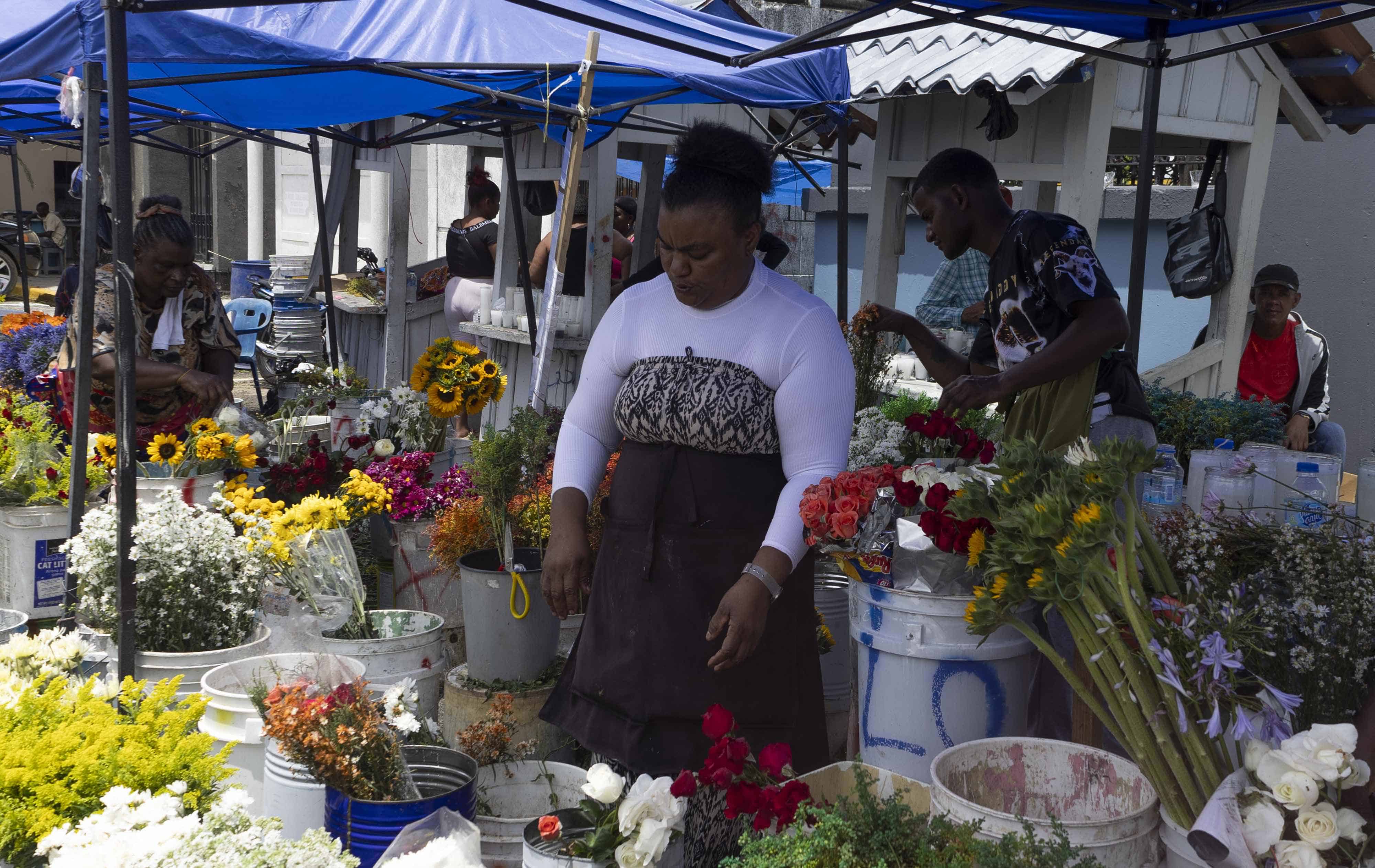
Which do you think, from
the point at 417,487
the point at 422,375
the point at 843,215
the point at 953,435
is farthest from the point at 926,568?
the point at 843,215

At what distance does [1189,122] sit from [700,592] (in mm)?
4139

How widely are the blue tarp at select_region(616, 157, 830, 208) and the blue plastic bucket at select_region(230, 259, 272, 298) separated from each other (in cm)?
395

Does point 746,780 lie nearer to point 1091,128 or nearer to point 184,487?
point 184,487

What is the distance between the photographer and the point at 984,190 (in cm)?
329

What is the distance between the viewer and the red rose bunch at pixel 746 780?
2.03 m

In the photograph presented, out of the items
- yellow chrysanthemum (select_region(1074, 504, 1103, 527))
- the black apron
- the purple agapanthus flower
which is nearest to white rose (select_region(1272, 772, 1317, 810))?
the purple agapanthus flower

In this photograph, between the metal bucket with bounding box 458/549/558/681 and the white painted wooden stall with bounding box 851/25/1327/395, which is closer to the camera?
the metal bucket with bounding box 458/549/558/681

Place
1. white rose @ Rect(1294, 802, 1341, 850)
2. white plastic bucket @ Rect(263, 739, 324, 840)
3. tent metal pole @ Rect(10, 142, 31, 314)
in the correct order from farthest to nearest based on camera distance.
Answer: tent metal pole @ Rect(10, 142, 31, 314), white plastic bucket @ Rect(263, 739, 324, 840), white rose @ Rect(1294, 802, 1341, 850)

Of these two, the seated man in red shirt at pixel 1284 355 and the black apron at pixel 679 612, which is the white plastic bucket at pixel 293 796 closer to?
the black apron at pixel 679 612

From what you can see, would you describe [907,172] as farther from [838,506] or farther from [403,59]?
[838,506]

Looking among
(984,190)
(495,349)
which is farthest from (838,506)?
(495,349)

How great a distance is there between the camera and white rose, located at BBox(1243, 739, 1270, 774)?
1.86 metres

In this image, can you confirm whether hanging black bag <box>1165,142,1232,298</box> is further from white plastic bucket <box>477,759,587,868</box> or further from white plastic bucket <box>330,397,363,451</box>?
white plastic bucket <box>477,759,587,868</box>

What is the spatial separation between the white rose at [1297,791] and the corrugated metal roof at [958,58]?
2.75 metres
